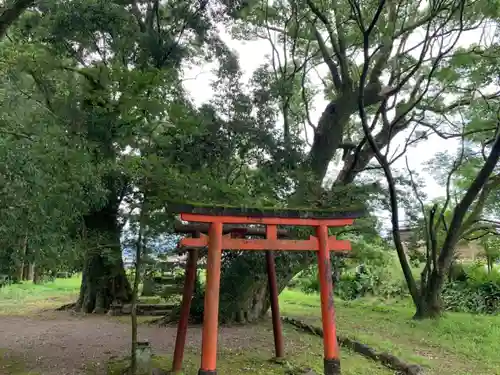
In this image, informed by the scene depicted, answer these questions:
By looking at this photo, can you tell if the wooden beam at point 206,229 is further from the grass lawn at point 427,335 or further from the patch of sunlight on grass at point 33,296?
the patch of sunlight on grass at point 33,296

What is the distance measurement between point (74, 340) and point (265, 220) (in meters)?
5.19

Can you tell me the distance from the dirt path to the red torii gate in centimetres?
182

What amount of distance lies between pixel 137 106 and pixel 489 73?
327 inches

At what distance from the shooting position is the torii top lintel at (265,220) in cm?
531

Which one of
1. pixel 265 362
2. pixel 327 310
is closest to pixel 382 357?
pixel 265 362

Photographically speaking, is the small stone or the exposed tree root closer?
the small stone

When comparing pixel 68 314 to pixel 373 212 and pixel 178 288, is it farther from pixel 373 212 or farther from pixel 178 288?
pixel 373 212

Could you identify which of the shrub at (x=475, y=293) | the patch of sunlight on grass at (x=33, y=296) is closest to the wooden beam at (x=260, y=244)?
the patch of sunlight on grass at (x=33, y=296)

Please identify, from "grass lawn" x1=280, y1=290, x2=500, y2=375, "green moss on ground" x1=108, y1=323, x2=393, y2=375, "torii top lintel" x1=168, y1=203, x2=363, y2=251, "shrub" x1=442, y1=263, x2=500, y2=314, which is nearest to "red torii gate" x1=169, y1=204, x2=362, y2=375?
"torii top lintel" x1=168, y1=203, x2=363, y2=251

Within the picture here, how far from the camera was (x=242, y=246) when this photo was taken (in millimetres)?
5676

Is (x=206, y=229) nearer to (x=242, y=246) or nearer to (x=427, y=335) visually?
(x=242, y=246)

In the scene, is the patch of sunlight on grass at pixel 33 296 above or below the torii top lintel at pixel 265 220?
below

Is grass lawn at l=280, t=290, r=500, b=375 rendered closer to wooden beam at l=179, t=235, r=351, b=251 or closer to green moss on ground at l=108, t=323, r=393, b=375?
green moss on ground at l=108, t=323, r=393, b=375

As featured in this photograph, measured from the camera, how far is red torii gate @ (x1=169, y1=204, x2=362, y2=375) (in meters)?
5.18
